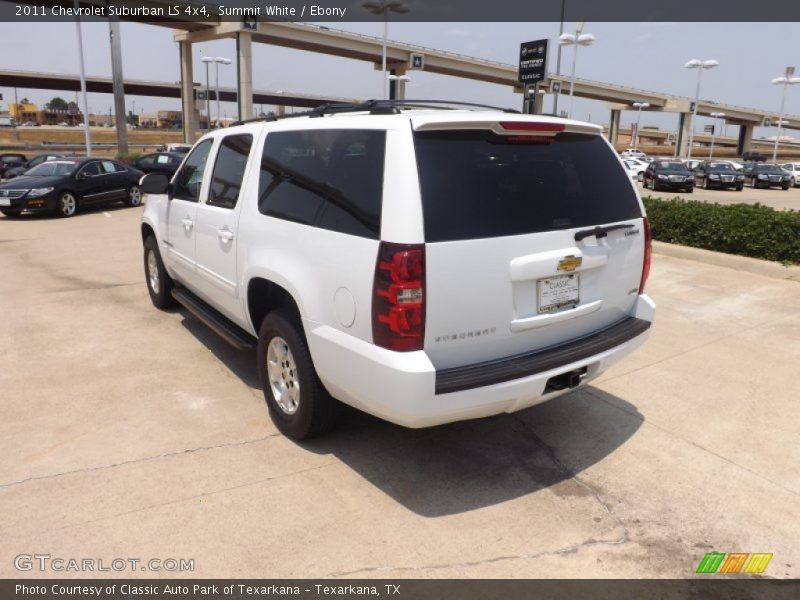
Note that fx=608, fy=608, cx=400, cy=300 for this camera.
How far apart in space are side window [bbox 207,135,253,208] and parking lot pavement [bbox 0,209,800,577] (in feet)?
4.74

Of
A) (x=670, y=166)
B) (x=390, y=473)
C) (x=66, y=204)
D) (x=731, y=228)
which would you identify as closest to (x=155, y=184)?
(x=390, y=473)

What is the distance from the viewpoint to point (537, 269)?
125 inches

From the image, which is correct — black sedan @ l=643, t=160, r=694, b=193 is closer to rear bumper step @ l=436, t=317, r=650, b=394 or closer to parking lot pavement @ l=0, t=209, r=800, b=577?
parking lot pavement @ l=0, t=209, r=800, b=577

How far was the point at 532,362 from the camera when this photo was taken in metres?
3.23

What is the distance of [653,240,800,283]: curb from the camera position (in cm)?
850

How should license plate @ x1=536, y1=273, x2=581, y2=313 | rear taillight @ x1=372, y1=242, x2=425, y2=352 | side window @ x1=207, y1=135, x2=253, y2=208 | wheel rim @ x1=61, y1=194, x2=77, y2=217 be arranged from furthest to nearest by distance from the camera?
wheel rim @ x1=61, y1=194, x2=77, y2=217, side window @ x1=207, y1=135, x2=253, y2=208, license plate @ x1=536, y1=273, x2=581, y2=313, rear taillight @ x1=372, y1=242, x2=425, y2=352

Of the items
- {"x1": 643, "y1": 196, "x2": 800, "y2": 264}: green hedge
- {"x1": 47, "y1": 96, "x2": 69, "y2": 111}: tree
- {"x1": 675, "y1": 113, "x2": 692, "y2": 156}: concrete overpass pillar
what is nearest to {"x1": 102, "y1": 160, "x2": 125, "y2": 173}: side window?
{"x1": 643, "y1": 196, "x2": 800, "y2": 264}: green hedge

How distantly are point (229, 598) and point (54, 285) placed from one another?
6709mm

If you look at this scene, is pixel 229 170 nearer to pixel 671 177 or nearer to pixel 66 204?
pixel 66 204

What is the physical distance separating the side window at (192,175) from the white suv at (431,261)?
3.46 ft

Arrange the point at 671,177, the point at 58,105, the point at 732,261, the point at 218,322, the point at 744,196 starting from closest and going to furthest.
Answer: the point at 218,322, the point at 732,261, the point at 671,177, the point at 744,196, the point at 58,105

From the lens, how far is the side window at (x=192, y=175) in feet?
16.8

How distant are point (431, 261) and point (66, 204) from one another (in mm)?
15332

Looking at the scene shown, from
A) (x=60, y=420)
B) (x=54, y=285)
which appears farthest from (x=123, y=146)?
(x=60, y=420)
